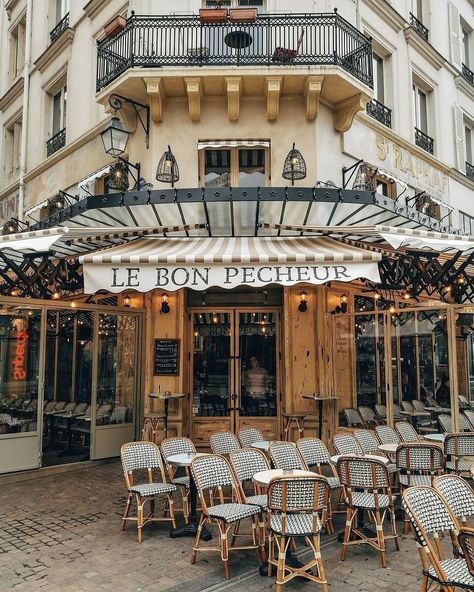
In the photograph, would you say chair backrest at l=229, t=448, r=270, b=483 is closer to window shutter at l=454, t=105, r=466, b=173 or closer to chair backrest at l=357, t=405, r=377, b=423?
chair backrest at l=357, t=405, r=377, b=423

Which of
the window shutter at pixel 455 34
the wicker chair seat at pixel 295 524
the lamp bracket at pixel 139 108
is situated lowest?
the wicker chair seat at pixel 295 524

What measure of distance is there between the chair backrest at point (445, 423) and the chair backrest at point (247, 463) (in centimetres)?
446

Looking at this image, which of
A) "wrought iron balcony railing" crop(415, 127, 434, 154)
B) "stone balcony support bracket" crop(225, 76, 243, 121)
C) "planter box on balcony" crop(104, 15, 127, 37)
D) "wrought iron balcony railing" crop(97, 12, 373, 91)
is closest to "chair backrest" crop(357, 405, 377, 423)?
"stone balcony support bracket" crop(225, 76, 243, 121)

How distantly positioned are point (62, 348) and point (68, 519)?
453 centimetres

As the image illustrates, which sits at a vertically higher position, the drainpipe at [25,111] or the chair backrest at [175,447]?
the drainpipe at [25,111]

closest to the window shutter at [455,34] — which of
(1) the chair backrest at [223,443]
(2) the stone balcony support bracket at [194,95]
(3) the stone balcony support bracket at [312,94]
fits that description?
(3) the stone balcony support bracket at [312,94]

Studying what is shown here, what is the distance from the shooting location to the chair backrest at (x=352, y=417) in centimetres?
1079

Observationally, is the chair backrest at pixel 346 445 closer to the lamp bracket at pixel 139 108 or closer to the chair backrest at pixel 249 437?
the chair backrest at pixel 249 437

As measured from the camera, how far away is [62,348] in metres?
10.9

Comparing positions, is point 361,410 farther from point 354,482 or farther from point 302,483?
point 302,483

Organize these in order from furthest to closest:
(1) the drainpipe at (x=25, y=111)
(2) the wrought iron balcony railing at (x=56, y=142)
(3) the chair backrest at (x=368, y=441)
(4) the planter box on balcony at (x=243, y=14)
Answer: (1) the drainpipe at (x=25, y=111)
(2) the wrought iron balcony railing at (x=56, y=142)
(4) the planter box on balcony at (x=243, y=14)
(3) the chair backrest at (x=368, y=441)

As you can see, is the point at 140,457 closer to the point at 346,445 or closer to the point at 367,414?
the point at 346,445

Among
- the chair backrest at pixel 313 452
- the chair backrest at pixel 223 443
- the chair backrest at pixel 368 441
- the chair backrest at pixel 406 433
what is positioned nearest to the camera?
the chair backrest at pixel 313 452

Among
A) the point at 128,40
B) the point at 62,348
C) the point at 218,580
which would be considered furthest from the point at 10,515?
the point at 128,40
